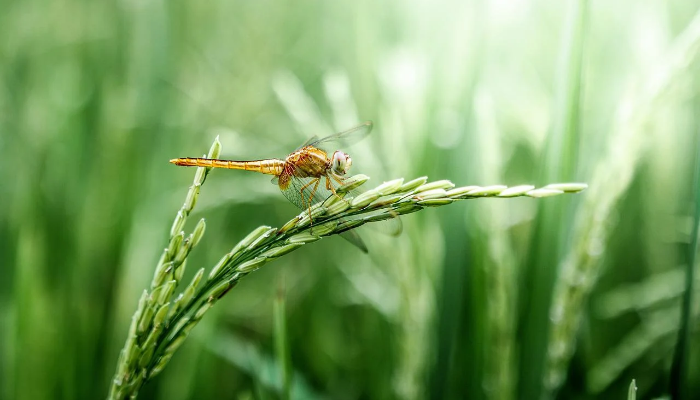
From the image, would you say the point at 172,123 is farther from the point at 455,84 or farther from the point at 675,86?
the point at 675,86

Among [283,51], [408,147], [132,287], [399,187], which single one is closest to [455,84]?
[408,147]

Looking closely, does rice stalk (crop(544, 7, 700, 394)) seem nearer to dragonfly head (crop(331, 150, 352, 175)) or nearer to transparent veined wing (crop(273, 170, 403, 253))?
transparent veined wing (crop(273, 170, 403, 253))

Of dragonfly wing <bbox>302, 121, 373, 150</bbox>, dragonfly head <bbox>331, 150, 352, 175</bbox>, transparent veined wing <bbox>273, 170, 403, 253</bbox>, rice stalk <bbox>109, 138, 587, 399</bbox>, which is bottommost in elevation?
rice stalk <bbox>109, 138, 587, 399</bbox>

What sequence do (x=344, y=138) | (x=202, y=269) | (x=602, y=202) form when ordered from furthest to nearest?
(x=344, y=138), (x=602, y=202), (x=202, y=269)

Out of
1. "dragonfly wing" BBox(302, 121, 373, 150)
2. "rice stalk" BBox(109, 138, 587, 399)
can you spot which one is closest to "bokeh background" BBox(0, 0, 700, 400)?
"dragonfly wing" BBox(302, 121, 373, 150)

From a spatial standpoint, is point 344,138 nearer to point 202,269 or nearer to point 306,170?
point 306,170

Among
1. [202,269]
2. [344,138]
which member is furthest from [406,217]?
[202,269]
